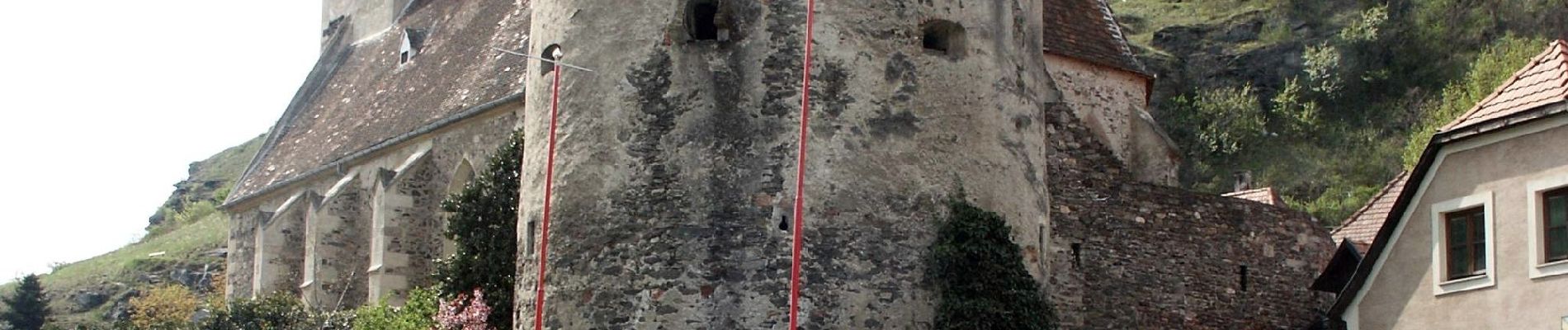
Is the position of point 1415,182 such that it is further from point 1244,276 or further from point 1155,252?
point 1244,276

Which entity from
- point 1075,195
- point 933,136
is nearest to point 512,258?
point 1075,195

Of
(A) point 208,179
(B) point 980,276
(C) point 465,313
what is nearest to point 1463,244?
(B) point 980,276

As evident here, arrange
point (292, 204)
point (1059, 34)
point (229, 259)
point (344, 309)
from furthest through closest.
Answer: point (229, 259) → point (292, 204) → point (344, 309) → point (1059, 34)

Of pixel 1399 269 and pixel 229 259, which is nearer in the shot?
pixel 1399 269

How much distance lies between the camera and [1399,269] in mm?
20938

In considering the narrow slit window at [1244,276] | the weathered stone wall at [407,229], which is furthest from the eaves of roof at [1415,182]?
the weathered stone wall at [407,229]

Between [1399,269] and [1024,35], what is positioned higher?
[1024,35]

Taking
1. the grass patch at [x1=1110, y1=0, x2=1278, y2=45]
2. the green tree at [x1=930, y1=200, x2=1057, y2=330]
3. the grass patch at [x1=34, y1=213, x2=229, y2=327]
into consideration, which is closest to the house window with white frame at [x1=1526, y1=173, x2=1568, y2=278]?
the green tree at [x1=930, y1=200, x2=1057, y2=330]

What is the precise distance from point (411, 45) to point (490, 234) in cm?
1458

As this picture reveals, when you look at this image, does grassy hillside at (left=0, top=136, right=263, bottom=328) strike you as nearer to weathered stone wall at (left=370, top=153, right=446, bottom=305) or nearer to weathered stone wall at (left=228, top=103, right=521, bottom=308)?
weathered stone wall at (left=228, top=103, right=521, bottom=308)

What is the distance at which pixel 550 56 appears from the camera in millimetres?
21062

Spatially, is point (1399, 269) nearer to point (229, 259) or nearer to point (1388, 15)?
point (229, 259)

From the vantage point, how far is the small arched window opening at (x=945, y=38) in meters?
20.4

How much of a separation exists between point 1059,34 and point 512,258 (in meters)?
7.45
